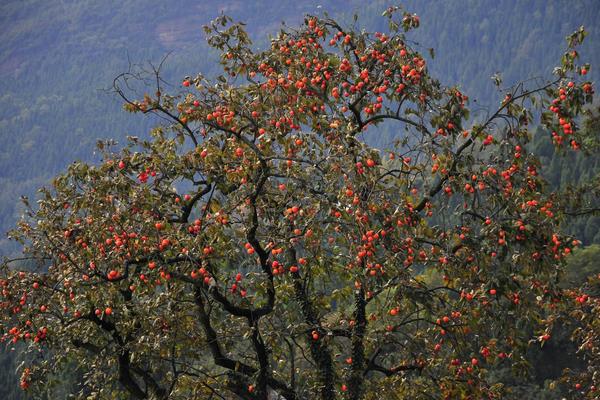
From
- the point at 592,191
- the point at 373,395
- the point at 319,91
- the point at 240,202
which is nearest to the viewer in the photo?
the point at 240,202

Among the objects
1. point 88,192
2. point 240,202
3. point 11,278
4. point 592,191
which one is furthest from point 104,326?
point 592,191

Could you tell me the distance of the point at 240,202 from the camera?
1079cm

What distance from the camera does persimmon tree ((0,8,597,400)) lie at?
10.2m

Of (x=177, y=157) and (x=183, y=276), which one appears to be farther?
(x=177, y=157)

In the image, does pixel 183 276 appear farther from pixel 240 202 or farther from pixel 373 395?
pixel 373 395

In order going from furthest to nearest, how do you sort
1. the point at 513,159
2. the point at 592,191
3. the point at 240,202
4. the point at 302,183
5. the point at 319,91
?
1. the point at 592,191
2. the point at 319,91
3. the point at 513,159
4. the point at 240,202
5. the point at 302,183

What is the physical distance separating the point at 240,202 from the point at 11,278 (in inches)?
176

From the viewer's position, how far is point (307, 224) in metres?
9.71

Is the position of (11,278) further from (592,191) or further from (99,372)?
(592,191)

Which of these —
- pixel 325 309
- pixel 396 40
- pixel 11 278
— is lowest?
pixel 11 278

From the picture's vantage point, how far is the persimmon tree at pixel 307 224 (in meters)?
10.2

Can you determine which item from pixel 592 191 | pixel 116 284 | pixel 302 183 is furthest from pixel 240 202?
pixel 592 191

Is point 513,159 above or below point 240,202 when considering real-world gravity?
above

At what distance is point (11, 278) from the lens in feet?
41.8
